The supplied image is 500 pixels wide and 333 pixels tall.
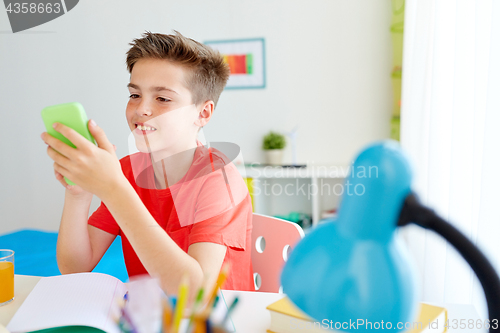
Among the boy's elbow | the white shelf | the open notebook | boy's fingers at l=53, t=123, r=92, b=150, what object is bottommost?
the white shelf

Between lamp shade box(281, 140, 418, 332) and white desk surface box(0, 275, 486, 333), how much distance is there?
0.33 meters

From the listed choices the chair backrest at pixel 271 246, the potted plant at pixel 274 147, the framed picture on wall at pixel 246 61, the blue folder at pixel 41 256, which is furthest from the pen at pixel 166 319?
the framed picture on wall at pixel 246 61

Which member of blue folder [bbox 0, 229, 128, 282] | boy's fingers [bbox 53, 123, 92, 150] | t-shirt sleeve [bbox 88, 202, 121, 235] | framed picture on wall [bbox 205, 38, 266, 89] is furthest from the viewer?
framed picture on wall [bbox 205, 38, 266, 89]

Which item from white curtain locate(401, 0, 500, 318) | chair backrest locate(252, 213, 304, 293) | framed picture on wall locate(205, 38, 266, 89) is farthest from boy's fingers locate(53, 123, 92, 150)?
framed picture on wall locate(205, 38, 266, 89)

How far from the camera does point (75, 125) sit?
0.62 meters

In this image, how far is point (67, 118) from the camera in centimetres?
61

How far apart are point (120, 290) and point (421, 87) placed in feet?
5.39

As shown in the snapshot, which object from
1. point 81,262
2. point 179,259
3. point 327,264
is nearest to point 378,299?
point 327,264

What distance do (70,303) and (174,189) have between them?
41 centimetres

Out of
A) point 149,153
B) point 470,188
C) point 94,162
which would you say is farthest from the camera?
point 470,188

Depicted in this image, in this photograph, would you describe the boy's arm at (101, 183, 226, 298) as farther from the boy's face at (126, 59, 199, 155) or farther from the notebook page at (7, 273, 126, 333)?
the boy's face at (126, 59, 199, 155)

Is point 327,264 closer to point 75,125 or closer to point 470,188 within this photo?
point 75,125

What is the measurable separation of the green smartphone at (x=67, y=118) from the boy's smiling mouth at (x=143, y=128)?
0.29m

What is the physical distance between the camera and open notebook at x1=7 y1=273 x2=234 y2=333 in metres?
0.54
